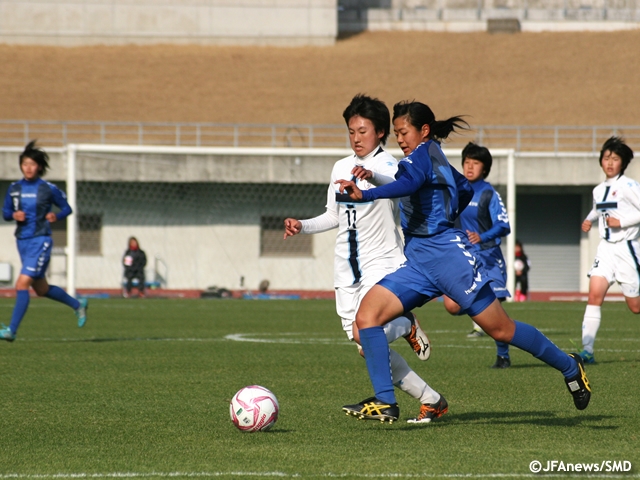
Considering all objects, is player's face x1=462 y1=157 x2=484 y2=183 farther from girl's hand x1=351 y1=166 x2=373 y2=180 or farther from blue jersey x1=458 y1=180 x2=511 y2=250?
girl's hand x1=351 y1=166 x2=373 y2=180

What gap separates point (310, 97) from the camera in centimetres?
3956

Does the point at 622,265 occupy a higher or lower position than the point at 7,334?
higher

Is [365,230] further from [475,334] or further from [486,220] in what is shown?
[475,334]

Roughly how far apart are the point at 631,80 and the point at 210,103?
17.3m

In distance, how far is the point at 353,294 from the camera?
6.40 metres

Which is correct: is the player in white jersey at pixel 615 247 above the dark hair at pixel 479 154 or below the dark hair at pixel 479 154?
below

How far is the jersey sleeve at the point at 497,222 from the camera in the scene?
29.6 ft

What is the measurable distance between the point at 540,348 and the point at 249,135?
1173 inches

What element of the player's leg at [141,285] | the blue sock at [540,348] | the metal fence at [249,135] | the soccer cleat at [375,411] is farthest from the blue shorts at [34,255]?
the metal fence at [249,135]

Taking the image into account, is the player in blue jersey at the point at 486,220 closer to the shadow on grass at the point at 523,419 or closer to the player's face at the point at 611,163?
the player's face at the point at 611,163

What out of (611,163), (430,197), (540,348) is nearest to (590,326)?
(611,163)

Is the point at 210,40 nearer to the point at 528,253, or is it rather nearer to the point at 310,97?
the point at 310,97

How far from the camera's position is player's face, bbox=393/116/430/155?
575cm

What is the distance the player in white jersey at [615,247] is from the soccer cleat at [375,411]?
4339mm
